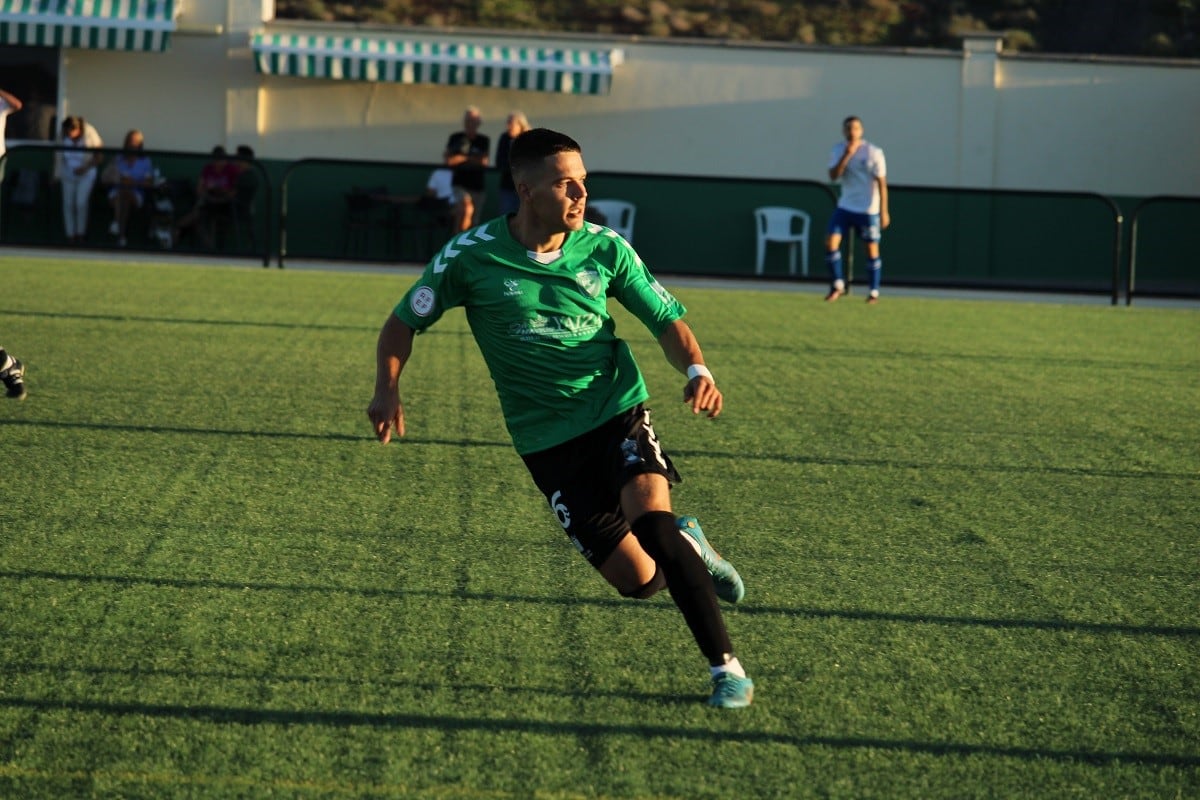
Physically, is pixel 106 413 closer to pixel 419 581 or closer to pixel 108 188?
pixel 419 581

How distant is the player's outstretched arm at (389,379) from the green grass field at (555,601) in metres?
0.67

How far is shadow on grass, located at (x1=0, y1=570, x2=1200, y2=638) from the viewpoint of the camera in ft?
17.0

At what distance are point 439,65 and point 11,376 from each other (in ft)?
58.2

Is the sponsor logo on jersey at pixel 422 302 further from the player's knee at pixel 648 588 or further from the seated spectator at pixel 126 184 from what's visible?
the seated spectator at pixel 126 184

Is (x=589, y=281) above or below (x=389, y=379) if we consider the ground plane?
above

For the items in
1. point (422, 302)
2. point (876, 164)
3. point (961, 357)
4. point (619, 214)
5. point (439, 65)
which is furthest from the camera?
point (439, 65)

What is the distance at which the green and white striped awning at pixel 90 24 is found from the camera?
83.3ft

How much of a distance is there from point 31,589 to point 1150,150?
2404 centimetres

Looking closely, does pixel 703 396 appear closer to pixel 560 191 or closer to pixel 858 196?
pixel 560 191

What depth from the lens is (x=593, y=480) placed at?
475cm

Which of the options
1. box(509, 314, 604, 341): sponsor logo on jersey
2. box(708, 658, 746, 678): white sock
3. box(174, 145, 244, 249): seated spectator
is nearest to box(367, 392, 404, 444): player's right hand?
box(509, 314, 604, 341): sponsor logo on jersey

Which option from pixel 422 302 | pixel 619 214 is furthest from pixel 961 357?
pixel 422 302

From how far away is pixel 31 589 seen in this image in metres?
5.23

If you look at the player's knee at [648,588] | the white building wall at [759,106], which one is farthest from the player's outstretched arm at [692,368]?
the white building wall at [759,106]
